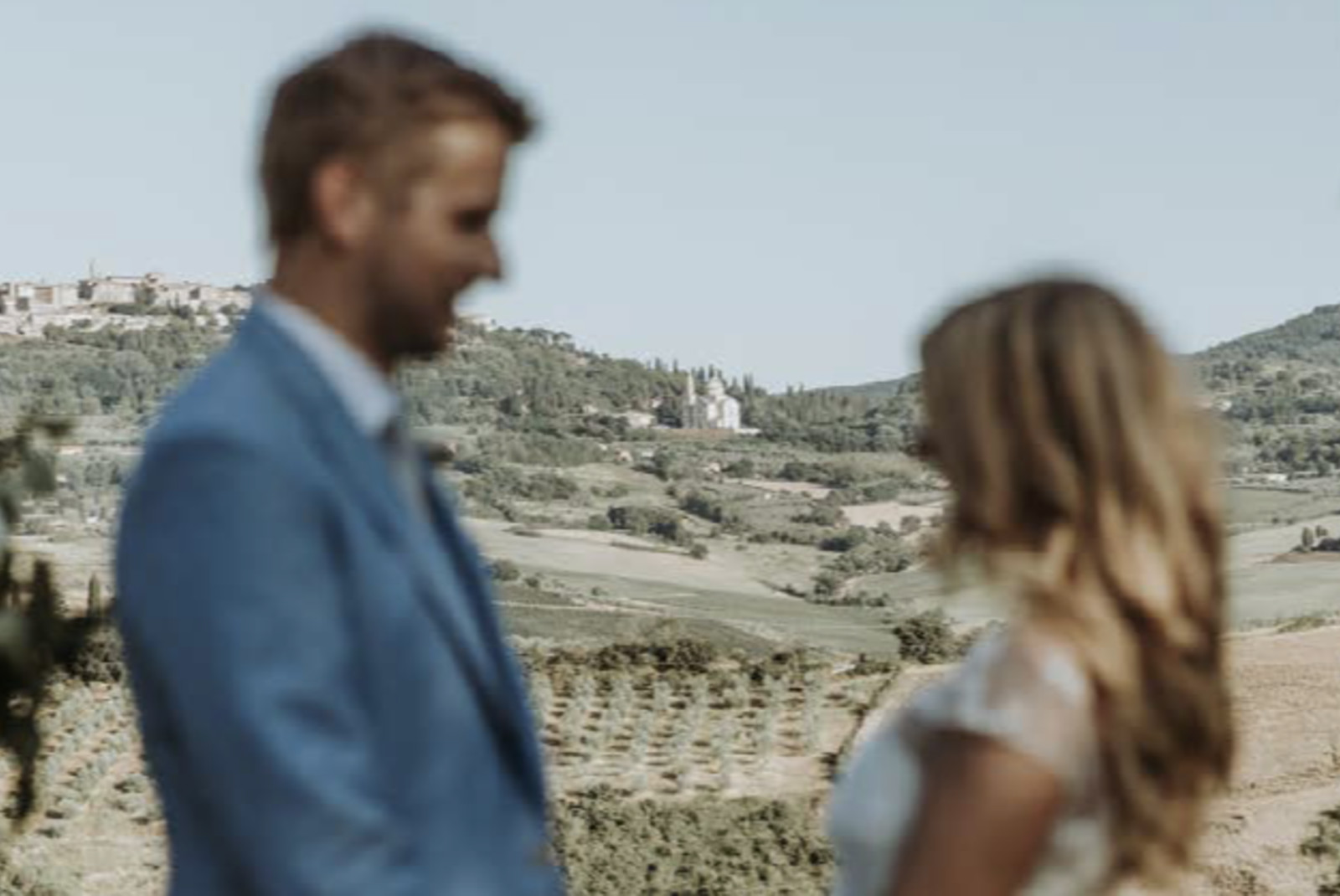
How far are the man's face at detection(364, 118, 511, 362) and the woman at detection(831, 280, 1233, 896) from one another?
40 centimetres

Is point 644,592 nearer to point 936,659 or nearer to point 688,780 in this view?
point 936,659

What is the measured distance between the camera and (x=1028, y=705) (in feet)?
5.56

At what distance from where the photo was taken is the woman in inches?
67.4

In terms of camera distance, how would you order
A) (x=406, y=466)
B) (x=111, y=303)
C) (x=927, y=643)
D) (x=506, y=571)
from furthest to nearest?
(x=111, y=303)
(x=506, y=571)
(x=927, y=643)
(x=406, y=466)

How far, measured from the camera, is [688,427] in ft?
431

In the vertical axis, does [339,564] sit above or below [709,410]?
above

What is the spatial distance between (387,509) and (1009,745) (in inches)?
20.2

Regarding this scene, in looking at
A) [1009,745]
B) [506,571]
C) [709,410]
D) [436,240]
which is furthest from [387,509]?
[709,410]

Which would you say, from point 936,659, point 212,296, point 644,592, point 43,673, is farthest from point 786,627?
point 212,296

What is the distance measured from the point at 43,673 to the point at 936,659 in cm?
3523

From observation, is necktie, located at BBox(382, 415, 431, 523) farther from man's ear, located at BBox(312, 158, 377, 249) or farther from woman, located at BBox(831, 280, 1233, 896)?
woman, located at BBox(831, 280, 1233, 896)

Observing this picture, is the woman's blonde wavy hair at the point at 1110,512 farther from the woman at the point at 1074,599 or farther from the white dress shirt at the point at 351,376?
the white dress shirt at the point at 351,376

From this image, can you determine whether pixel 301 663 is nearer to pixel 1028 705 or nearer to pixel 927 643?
pixel 1028 705

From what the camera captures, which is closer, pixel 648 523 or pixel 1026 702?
pixel 1026 702
